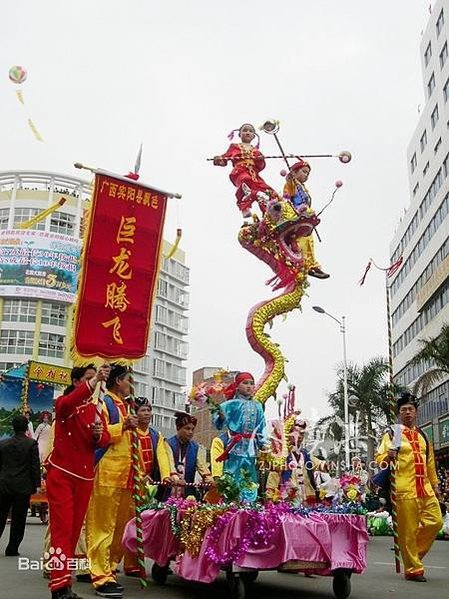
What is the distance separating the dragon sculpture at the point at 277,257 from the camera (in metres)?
12.3

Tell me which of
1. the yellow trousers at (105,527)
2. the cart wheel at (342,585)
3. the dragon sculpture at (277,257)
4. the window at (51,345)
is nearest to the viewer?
the yellow trousers at (105,527)

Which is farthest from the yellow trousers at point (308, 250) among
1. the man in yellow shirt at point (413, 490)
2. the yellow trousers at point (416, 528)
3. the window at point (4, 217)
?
the window at point (4, 217)

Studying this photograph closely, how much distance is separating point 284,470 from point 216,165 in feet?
18.7

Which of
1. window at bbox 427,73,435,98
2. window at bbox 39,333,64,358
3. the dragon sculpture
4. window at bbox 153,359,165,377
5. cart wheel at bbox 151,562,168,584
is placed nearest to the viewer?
cart wheel at bbox 151,562,168,584

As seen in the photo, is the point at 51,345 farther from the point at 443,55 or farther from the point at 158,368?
the point at 443,55

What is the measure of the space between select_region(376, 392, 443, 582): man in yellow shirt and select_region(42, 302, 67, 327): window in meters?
51.9

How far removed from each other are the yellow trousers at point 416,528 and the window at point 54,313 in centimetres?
5217

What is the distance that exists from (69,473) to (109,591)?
1.04 metres

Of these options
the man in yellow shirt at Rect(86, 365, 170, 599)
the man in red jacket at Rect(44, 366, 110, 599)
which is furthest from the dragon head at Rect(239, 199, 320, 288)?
the man in red jacket at Rect(44, 366, 110, 599)

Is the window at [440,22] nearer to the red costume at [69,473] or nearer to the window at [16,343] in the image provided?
the red costume at [69,473]

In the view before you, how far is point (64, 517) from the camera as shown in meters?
4.94

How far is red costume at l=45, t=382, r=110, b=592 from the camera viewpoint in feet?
16.0

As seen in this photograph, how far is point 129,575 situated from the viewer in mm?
6801

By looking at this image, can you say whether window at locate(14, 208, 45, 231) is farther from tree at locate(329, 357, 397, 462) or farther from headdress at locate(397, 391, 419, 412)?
headdress at locate(397, 391, 419, 412)
